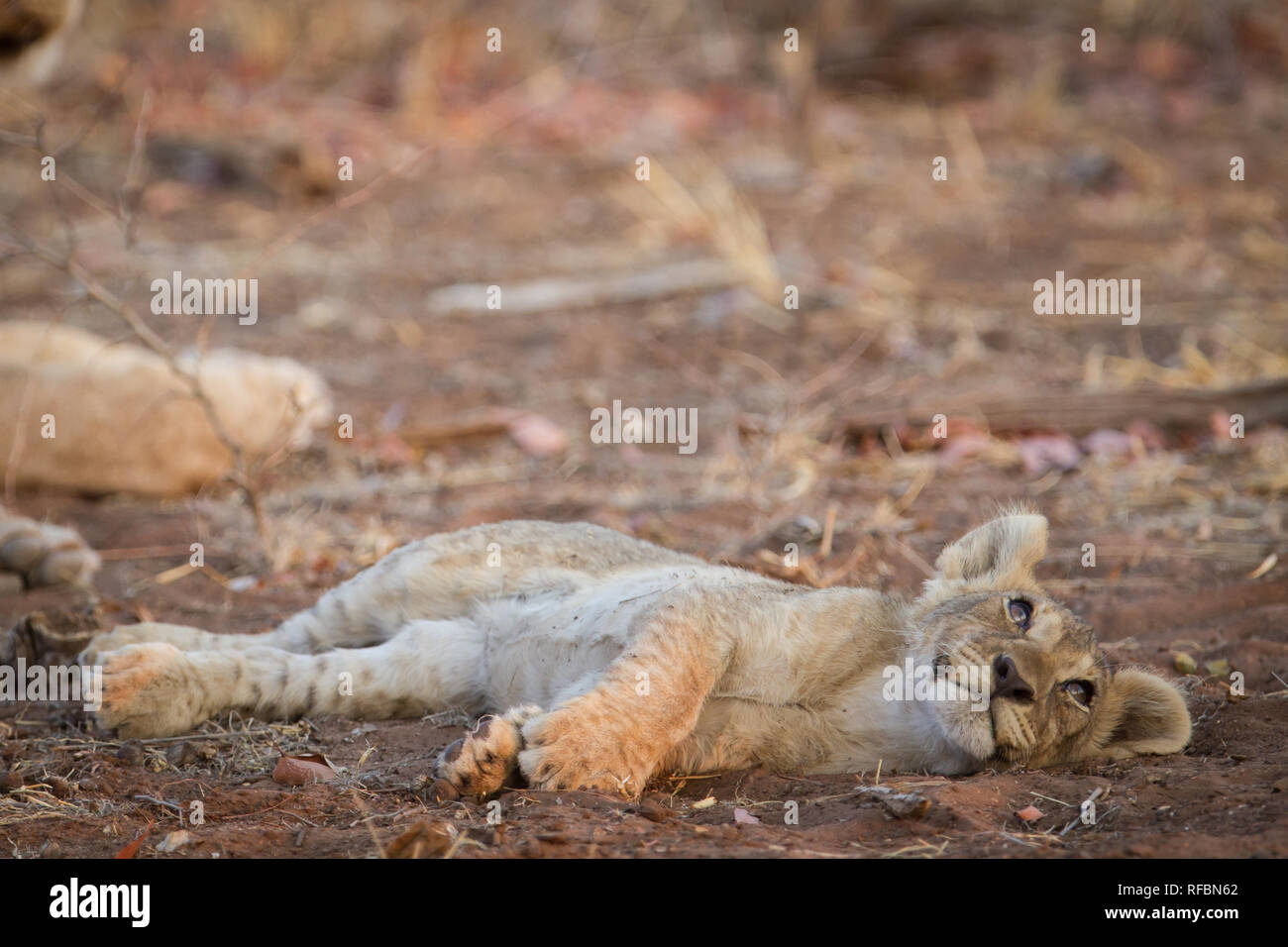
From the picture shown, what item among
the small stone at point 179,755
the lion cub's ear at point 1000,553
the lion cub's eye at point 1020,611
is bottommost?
the small stone at point 179,755

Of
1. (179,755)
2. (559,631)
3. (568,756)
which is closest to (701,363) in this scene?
(559,631)

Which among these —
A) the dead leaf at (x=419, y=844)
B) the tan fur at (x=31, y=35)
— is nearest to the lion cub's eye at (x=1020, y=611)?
the dead leaf at (x=419, y=844)

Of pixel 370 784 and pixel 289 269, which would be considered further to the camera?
pixel 289 269

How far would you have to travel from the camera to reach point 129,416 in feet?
20.5

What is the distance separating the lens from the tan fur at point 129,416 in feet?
20.3

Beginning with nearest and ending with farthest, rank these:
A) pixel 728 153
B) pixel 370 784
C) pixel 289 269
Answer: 1. pixel 370 784
2. pixel 289 269
3. pixel 728 153

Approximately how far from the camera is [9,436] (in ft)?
20.2

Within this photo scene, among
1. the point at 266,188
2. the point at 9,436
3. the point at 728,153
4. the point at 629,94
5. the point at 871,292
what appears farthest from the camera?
the point at 629,94

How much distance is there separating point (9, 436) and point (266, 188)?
17.9 ft

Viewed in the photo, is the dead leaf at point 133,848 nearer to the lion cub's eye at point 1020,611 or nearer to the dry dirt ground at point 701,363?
the dry dirt ground at point 701,363

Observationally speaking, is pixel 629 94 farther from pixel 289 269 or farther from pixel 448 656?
pixel 448 656

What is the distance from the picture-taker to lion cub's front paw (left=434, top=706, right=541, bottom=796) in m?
3.34
